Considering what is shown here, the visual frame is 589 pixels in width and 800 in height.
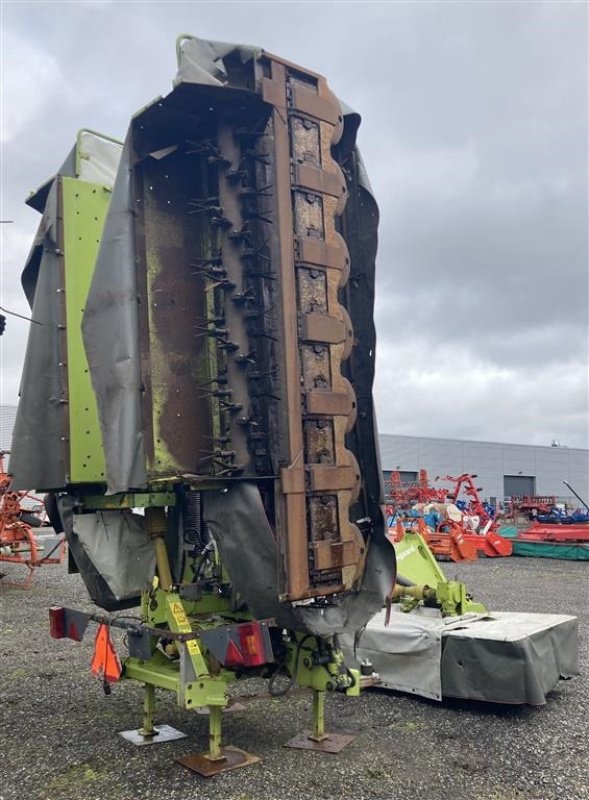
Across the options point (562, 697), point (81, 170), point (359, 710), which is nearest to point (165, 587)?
point (359, 710)

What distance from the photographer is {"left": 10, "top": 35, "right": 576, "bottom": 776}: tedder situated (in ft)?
13.1

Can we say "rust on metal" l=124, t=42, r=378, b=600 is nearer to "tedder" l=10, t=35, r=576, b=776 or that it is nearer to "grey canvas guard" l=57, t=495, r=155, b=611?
"tedder" l=10, t=35, r=576, b=776

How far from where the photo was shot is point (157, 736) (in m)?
4.77

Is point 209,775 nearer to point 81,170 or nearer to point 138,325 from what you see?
point 138,325

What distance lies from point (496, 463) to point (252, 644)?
192 ft

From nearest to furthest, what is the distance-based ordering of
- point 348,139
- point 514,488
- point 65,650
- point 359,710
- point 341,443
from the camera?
1. point 341,443
2. point 348,139
3. point 359,710
4. point 65,650
5. point 514,488

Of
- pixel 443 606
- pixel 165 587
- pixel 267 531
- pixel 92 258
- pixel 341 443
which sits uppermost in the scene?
pixel 92 258

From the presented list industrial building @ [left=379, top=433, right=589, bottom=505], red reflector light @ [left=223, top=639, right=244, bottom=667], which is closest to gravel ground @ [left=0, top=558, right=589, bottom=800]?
red reflector light @ [left=223, top=639, right=244, bottom=667]

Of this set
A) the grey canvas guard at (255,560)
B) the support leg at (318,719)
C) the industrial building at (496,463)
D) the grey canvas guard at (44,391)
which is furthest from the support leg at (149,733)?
the industrial building at (496,463)

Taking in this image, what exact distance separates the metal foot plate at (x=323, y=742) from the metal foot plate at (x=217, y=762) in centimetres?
35

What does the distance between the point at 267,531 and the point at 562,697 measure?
11.4 feet

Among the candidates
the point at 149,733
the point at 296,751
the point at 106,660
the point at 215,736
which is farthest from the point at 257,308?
the point at 149,733

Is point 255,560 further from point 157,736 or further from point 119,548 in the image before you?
point 157,736

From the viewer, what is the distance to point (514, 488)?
60219 millimetres
